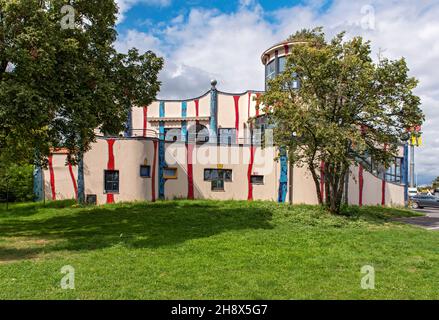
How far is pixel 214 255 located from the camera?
9.80 meters

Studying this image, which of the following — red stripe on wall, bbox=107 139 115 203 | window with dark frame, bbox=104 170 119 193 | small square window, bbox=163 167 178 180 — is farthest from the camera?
small square window, bbox=163 167 178 180

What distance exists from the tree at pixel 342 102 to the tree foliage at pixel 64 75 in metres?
6.29

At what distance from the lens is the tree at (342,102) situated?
17.0 m

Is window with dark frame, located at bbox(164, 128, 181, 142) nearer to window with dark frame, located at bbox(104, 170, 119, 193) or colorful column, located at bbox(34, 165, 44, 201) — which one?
window with dark frame, located at bbox(104, 170, 119, 193)

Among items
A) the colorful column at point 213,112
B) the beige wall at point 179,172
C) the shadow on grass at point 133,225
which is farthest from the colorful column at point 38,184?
the colorful column at point 213,112

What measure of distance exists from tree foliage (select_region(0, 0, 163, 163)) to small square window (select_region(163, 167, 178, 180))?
7.96 metres

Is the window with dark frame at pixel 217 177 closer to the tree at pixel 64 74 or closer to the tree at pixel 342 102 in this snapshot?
the tree at pixel 342 102

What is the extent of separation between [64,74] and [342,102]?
12.1 metres

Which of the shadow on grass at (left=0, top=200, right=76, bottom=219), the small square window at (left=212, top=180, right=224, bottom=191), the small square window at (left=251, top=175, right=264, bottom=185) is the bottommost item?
the shadow on grass at (left=0, top=200, right=76, bottom=219)

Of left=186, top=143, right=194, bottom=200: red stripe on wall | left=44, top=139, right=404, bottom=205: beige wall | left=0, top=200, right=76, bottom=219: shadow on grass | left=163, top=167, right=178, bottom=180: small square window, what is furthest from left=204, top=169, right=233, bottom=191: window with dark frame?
left=0, top=200, right=76, bottom=219: shadow on grass

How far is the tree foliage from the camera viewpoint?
11.1 m

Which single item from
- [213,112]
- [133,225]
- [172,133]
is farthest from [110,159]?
[213,112]

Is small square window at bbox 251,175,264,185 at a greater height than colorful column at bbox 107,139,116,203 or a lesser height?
lesser
